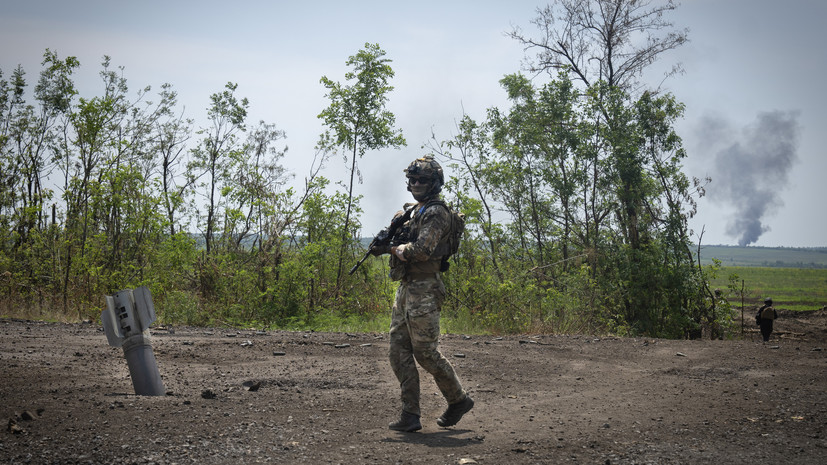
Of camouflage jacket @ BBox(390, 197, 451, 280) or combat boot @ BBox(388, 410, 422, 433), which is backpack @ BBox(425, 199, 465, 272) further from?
combat boot @ BBox(388, 410, 422, 433)

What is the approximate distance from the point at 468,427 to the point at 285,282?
795 centimetres

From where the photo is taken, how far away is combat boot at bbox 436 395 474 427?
4.92 m

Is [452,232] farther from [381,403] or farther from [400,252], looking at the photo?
[381,403]

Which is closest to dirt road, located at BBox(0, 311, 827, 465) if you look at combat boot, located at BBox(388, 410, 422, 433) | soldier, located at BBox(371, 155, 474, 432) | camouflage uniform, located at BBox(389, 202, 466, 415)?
combat boot, located at BBox(388, 410, 422, 433)

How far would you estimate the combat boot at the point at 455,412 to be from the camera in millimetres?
4922

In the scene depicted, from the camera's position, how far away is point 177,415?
472cm

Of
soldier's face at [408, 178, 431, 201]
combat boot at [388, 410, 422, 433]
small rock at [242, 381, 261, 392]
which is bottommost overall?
combat boot at [388, 410, 422, 433]

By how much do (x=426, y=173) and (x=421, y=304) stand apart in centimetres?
104

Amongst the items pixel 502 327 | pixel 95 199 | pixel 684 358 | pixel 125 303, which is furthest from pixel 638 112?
pixel 125 303

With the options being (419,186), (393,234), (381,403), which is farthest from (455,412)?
(419,186)

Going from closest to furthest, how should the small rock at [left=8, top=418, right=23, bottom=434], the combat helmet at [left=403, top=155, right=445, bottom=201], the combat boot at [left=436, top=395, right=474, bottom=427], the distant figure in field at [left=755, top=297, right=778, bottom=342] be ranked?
the small rock at [left=8, top=418, right=23, bottom=434] → the combat boot at [left=436, top=395, right=474, bottom=427] → the combat helmet at [left=403, top=155, right=445, bottom=201] → the distant figure in field at [left=755, top=297, right=778, bottom=342]

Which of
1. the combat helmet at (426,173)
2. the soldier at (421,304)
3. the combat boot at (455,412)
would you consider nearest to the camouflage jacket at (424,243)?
the soldier at (421,304)

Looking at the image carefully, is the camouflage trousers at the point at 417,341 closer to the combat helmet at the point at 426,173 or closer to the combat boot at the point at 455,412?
the combat boot at the point at 455,412

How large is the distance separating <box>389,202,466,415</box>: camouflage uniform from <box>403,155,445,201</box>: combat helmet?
15 cm
